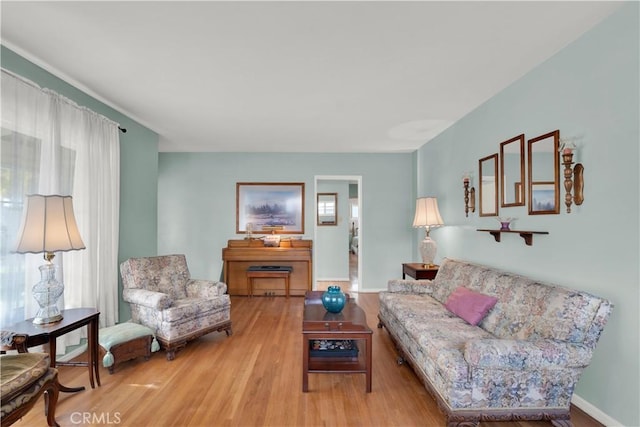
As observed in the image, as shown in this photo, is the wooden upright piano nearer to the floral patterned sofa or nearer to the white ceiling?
the white ceiling

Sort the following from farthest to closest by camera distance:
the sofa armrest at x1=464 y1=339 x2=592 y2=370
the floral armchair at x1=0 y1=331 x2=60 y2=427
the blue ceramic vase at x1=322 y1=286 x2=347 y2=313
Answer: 1. the blue ceramic vase at x1=322 y1=286 x2=347 y2=313
2. the sofa armrest at x1=464 y1=339 x2=592 y2=370
3. the floral armchair at x1=0 y1=331 x2=60 y2=427

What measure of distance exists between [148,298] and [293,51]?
2551mm

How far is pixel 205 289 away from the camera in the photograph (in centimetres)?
341

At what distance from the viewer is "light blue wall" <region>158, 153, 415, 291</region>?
5.42 metres

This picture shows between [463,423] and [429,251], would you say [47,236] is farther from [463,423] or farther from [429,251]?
[429,251]

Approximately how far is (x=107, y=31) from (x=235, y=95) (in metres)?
1.15

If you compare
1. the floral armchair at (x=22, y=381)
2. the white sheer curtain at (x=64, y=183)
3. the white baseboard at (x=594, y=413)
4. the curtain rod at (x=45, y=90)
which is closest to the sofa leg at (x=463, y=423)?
the white baseboard at (x=594, y=413)

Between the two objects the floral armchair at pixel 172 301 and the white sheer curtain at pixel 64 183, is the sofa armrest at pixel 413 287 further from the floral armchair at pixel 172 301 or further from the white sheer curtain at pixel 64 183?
the white sheer curtain at pixel 64 183

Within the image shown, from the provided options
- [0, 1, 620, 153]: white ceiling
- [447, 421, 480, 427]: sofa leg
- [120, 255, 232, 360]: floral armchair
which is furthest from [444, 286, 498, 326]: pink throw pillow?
[120, 255, 232, 360]: floral armchair

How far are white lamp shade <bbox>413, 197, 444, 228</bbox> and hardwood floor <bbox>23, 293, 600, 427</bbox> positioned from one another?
1.73 metres

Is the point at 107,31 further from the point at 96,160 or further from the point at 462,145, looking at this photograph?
the point at 462,145

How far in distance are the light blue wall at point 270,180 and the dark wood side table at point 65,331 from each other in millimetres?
3090

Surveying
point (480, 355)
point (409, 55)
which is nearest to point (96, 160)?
point (409, 55)

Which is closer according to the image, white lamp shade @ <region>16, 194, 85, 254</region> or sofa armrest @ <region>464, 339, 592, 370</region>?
sofa armrest @ <region>464, 339, 592, 370</region>
